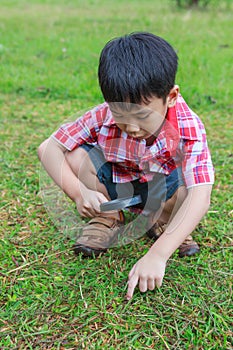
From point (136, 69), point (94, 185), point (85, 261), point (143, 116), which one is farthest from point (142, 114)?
point (85, 261)

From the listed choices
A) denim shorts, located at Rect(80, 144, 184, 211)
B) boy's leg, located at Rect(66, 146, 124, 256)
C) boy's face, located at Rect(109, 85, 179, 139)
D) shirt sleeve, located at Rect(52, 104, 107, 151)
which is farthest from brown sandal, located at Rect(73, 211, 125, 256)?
boy's face, located at Rect(109, 85, 179, 139)

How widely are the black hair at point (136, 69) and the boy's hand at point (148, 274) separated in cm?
53

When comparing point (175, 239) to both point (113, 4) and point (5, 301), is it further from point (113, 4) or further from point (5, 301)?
point (113, 4)

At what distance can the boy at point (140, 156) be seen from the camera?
1.56m

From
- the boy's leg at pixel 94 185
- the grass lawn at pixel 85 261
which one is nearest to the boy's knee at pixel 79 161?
the boy's leg at pixel 94 185

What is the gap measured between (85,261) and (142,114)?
64 cm

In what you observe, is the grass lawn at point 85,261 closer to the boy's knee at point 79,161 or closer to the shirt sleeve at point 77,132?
the boy's knee at point 79,161

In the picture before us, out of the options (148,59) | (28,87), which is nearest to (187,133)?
(148,59)

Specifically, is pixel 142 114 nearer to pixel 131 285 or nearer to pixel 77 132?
pixel 77 132

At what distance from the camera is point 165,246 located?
1.60m

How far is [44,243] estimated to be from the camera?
1.95m

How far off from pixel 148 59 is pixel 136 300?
81cm

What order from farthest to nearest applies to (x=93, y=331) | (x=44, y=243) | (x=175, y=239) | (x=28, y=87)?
(x=28, y=87) < (x=44, y=243) < (x=175, y=239) < (x=93, y=331)

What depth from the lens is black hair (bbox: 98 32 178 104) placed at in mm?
1520
